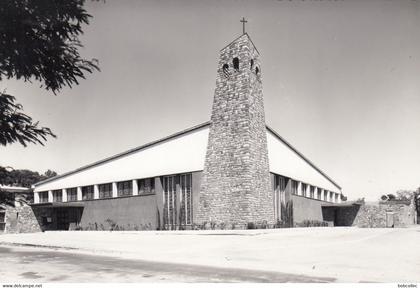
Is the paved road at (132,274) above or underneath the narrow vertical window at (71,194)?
underneath

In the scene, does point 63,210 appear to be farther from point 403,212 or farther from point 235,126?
point 403,212

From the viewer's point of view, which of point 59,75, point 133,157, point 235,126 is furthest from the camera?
point 133,157

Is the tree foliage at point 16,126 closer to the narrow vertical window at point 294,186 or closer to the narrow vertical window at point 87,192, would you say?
the narrow vertical window at point 294,186

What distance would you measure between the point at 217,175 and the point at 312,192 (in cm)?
1932

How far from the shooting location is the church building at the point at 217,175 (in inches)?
1014

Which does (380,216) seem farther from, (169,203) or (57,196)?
(57,196)

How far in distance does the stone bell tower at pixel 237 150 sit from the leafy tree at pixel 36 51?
18.6m

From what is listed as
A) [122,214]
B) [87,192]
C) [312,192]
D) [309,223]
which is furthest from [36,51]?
[312,192]

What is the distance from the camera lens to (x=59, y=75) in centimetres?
738

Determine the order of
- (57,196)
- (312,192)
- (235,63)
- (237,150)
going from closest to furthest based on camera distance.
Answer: (237,150) → (235,63) → (57,196) → (312,192)

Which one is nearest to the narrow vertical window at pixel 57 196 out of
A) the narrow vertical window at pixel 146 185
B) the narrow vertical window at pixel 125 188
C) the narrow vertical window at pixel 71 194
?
the narrow vertical window at pixel 71 194

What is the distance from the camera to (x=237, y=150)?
26.0m

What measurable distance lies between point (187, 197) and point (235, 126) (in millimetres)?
5849

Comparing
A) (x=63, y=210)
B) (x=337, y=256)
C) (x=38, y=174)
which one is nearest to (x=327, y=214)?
(x=63, y=210)
